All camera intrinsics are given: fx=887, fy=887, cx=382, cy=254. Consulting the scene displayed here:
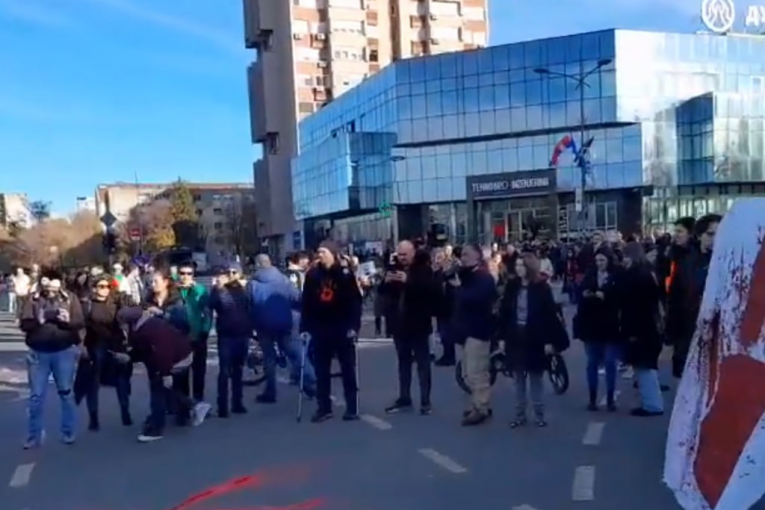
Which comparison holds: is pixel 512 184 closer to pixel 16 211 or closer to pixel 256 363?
pixel 256 363

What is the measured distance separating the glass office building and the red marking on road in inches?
1919

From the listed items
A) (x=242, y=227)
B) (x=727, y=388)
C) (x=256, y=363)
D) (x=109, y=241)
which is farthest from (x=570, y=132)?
(x=242, y=227)

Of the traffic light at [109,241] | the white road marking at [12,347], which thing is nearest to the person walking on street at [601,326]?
the white road marking at [12,347]

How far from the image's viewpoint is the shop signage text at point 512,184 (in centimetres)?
5841

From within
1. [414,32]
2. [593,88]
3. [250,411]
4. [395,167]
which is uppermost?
[414,32]

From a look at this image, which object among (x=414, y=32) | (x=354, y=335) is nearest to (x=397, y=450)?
(x=354, y=335)

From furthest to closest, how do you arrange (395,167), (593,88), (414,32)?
(414,32)
(395,167)
(593,88)

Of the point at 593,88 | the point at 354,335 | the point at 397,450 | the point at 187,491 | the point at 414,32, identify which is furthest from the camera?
the point at 414,32

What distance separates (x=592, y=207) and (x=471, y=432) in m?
51.8

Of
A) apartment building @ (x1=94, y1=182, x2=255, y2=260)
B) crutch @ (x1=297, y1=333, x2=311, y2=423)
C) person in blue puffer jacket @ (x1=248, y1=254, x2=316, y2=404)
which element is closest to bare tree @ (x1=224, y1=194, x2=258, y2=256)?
apartment building @ (x1=94, y1=182, x2=255, y2=260)

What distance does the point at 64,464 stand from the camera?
7953mm

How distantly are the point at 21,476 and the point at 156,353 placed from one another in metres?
1.78

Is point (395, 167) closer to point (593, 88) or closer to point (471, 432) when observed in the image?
point (593, 88)

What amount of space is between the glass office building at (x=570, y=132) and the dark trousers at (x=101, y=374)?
144 feet
